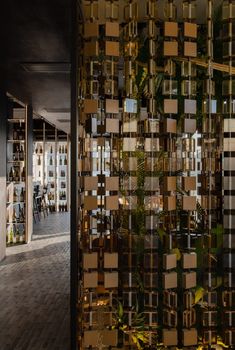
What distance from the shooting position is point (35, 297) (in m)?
5.08

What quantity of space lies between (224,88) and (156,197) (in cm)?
81

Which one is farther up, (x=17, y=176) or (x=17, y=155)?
(x=17, y=155)

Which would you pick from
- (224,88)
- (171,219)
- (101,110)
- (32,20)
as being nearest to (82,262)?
(171,219)

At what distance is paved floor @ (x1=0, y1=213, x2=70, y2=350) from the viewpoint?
379 cm

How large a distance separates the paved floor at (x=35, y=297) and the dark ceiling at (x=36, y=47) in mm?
2970

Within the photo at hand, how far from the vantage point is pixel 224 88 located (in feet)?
8.98

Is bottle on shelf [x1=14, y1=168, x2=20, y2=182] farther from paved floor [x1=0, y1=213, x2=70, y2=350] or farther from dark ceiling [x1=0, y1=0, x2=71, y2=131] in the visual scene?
dark ceiling [x1=0, y1=0, x2=71, y2=131]

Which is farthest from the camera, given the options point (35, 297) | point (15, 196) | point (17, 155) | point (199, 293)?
point (17, 155)

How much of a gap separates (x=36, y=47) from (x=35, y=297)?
2.99 metres

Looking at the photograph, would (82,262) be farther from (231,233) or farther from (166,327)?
(231,233)

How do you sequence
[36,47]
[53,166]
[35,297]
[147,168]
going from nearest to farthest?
1. [147,168]
2. [35,297]
3. [36,47]
4. [53,166]

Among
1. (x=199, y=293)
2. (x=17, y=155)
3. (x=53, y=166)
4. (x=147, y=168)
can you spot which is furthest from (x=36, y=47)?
(x=53, y=166)

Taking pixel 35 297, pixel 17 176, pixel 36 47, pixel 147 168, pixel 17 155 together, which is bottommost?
pixel 35 297

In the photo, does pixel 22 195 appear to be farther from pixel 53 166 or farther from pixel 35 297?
pixel 53 166
